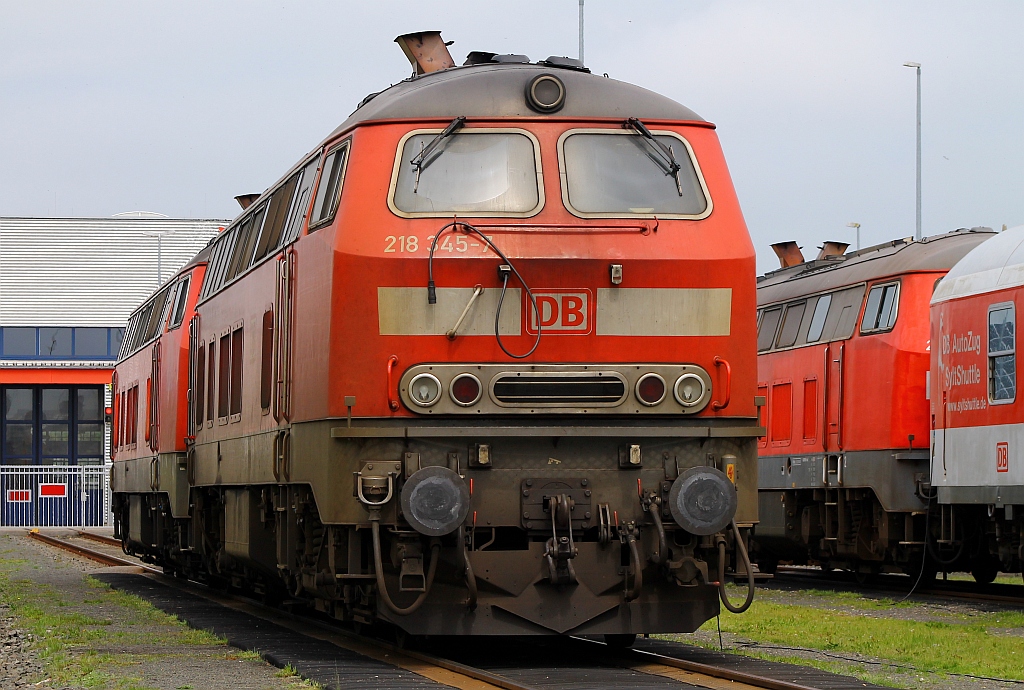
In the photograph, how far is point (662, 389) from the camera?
35.1 ft

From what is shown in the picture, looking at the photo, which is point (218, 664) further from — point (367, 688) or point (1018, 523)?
point (1018, 523)

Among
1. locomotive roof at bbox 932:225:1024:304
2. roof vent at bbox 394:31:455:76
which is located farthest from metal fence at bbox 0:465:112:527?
roof vent at bbox 394:31:455:76

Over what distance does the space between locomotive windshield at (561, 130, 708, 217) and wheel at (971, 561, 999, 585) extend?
10554mm

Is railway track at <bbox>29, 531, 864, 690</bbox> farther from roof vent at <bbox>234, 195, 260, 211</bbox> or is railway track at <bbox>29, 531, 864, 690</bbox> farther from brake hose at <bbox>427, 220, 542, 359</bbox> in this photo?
roof vent at <bbox>234, 195, 260, 211</bbox>

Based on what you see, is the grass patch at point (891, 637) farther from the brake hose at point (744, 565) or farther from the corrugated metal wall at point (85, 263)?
the corrugated metal wall at point (85, 263)

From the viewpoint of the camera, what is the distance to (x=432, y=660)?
1092 centimetres

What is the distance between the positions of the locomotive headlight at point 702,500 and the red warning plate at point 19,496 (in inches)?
1617

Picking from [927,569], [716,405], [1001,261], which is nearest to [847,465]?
[927,569]

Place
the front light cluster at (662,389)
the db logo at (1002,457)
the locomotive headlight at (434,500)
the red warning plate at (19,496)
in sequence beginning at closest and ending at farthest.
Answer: the locomotive headlight at (434,500) → the front light cluster at (662,389) → the db logo at (1002,457) → the red warning plate at (19,496)

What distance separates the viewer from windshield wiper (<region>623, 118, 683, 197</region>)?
11039 millimetres

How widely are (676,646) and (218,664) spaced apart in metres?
3.70

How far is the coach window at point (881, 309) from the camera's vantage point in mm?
18578

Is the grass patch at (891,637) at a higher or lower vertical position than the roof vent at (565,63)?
lower

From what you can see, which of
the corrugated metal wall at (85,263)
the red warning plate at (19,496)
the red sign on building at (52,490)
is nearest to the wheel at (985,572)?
the red sign on building at (52,490)
